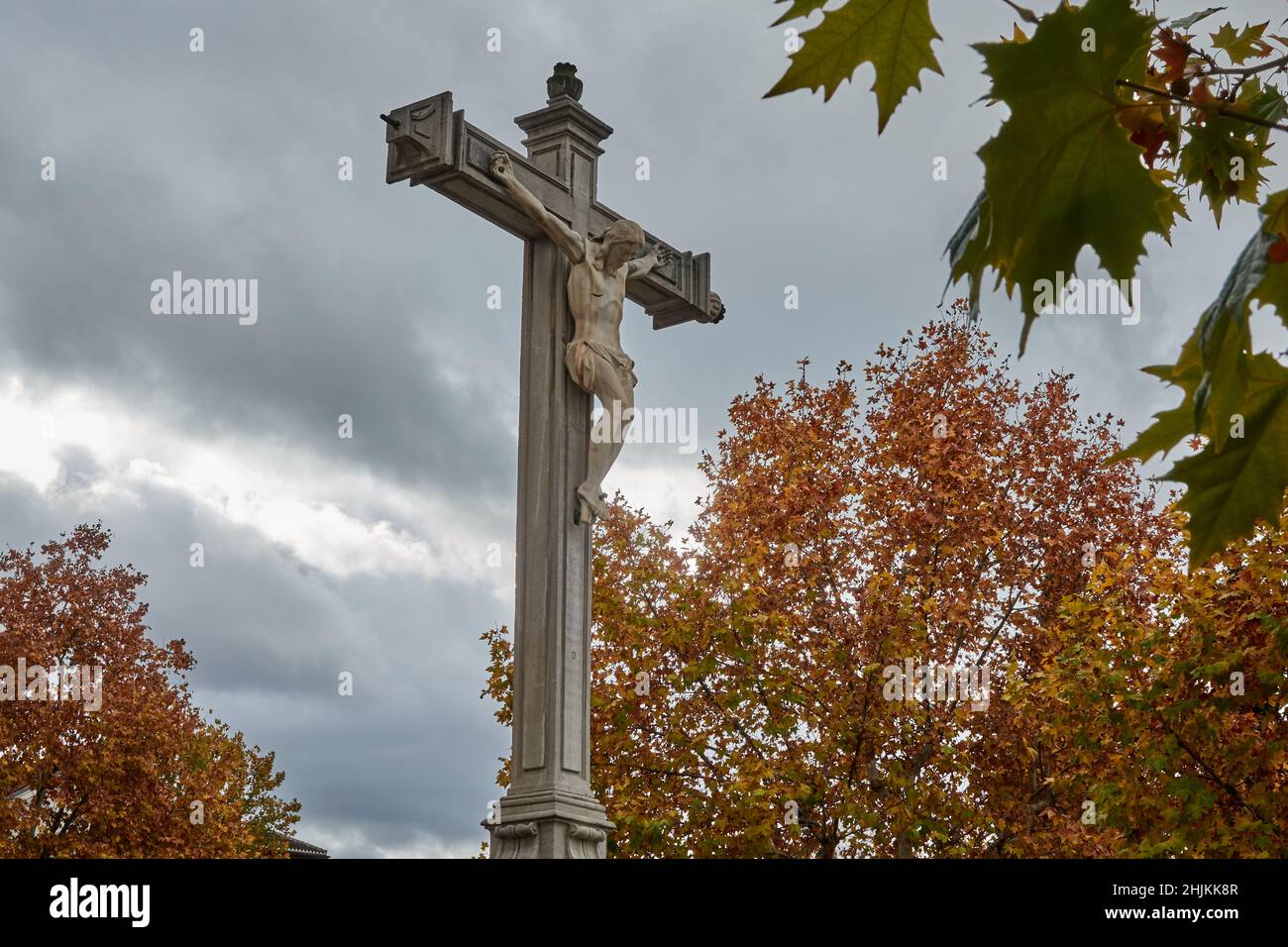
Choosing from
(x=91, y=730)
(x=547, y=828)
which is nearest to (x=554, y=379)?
(x=547, y=828)

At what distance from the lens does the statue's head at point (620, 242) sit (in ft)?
35.4

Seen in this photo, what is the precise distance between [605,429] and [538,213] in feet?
5.36

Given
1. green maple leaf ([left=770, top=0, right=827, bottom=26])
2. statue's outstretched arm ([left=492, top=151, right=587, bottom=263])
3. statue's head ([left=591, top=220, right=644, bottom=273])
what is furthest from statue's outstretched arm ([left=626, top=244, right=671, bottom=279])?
green maple leaf ([left=770, top=0, right=827, bottom=26])

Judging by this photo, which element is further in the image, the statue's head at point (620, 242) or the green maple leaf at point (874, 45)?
the statue's head at point (620, 242)

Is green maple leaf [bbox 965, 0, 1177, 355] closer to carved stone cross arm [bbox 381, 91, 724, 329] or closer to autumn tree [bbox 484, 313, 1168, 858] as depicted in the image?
carved stone cross arm [bbox 381, 91, 724, 329]

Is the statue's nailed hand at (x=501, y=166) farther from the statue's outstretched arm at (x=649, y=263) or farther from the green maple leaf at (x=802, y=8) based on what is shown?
Result: the green maple leaf at (x=802, y=8)

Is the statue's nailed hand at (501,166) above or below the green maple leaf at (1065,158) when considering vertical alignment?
above

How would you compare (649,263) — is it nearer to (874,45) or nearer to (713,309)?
(713,309)

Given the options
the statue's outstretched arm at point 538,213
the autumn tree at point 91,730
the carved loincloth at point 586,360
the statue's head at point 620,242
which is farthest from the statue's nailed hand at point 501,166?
the autumn tree at point 91,730

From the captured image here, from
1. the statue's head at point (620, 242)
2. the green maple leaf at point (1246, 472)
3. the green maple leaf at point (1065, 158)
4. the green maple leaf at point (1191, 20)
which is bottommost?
the green maple leaf at point (1246, 472)

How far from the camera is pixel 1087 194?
1734mm

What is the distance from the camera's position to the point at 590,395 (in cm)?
1070

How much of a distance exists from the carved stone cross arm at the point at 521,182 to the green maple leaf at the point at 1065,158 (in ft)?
27.5
